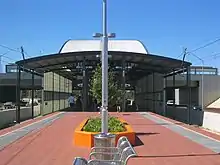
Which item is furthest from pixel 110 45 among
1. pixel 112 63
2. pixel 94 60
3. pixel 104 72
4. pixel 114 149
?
pixel 114 149

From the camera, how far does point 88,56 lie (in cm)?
3947

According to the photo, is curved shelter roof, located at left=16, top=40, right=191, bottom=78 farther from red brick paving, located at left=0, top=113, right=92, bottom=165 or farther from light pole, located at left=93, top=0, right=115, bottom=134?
light pole, located at left=93, top=0, right=115, bottom=134

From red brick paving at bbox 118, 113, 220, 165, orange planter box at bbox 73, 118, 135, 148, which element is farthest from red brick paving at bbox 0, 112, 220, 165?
orange planter box at bbox 73, 118, 135, 148

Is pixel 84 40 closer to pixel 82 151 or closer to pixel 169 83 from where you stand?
pixel 169 83

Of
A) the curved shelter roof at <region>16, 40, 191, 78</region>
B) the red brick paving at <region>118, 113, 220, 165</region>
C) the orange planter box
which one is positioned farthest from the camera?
the curved shelter roof at <region>16, 40, 191, 78</region>

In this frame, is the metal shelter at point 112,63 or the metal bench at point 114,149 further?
the metal shelter at point 112,63

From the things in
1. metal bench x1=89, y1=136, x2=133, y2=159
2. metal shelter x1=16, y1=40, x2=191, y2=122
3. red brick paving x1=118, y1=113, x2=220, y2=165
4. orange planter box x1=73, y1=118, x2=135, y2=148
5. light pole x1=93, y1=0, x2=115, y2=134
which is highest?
metal shelter x1=16, y1=40, x2=191, y2=122

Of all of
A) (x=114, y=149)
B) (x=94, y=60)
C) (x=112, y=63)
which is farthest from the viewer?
(x=112, y=63)

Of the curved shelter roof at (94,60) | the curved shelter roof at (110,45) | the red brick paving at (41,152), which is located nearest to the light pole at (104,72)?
the red brick paving at (41,152)

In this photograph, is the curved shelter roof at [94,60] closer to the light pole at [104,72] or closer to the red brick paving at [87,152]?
the red brick paving at [87,152]

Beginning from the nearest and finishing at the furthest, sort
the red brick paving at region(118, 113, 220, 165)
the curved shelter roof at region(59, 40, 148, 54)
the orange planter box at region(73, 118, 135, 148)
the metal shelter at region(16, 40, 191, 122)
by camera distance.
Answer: the red brick paving at region(118, 113, 220, 165) → the orange planter box at region(73, 118, 135, 148) → the metal shelter at region(16, 40, 191, 122) → the curved shelter roof at region(59, 40, 148, 54)

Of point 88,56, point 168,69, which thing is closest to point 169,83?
point 168,69

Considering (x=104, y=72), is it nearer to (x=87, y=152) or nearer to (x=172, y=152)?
(x=87, y=152)

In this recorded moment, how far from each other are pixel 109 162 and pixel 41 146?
A: 6.24 m
